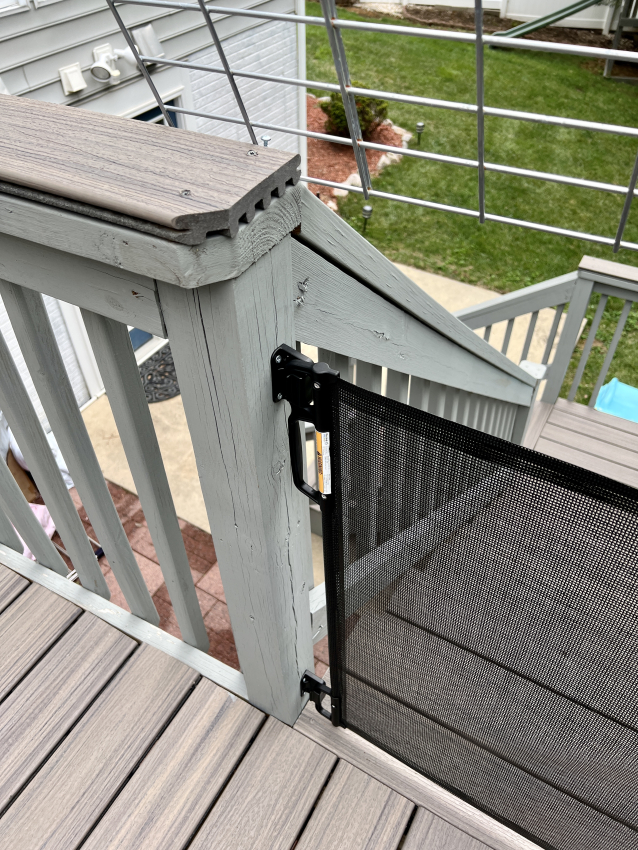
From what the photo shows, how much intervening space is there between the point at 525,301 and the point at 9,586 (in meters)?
2.38

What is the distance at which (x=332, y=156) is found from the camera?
804cm

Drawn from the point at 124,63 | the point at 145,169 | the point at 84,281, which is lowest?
the point at 124,63

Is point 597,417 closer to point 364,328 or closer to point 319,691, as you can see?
point 319,691

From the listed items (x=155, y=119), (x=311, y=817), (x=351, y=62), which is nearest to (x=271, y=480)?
(x=311, y=817)

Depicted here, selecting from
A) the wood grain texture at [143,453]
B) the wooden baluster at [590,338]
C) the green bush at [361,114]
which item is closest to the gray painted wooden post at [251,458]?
the wood grain texture at [143,453]

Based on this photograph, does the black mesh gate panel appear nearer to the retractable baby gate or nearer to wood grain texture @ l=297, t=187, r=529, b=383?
the retractable baby gate

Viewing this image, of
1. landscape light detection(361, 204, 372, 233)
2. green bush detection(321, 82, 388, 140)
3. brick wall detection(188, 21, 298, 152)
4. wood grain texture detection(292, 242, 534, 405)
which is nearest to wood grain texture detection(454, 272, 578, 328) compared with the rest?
wood grain texture detection(292, 242, 534, 405)

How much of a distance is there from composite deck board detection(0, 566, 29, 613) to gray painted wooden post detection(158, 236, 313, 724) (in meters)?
0.65

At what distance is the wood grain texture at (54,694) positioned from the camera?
1225 mm

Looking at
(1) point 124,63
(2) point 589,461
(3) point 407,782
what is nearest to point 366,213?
(1) point 124,63

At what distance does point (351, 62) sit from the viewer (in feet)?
33.7

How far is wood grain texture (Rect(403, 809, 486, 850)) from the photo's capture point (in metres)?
1.10

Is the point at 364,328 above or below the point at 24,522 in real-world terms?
above

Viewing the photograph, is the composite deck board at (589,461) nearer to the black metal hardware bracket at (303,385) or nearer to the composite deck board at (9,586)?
the composite deck board at (9,586)
